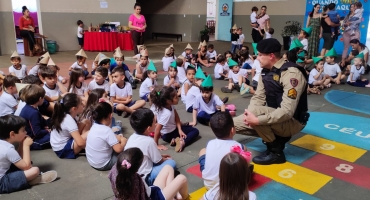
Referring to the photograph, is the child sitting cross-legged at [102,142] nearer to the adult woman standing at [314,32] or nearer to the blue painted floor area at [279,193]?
the blue painted floor area at [279,193]

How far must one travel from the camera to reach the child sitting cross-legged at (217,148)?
2521 mm

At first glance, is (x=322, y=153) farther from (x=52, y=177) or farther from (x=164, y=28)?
(x=164, y=28)

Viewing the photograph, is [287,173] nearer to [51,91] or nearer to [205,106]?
[205,106]

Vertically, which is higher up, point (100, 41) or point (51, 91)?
point (100, 41)

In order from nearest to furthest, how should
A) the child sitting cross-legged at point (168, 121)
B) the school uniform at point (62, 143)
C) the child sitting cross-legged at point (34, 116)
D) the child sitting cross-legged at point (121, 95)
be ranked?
the school uniform at point (62, 143), the child sitting cross-legged at point (34, 116), the child sitting cross-legged at point (168, 121), the child sitting cross-legged at point (121, 95)

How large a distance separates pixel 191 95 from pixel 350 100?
122 inches

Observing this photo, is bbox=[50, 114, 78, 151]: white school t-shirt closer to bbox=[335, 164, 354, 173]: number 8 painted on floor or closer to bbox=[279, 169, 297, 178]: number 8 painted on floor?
bbox=[279, 169, 297, 178]: number 8 painted on floor

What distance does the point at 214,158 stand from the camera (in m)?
2.53

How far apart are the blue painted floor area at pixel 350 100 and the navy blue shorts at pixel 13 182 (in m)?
A: 4.95

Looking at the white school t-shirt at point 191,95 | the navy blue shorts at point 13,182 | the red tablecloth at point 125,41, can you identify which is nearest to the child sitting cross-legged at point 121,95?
the white school t-shirt at point 191,95

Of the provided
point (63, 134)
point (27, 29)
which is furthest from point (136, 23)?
point (63, 134)

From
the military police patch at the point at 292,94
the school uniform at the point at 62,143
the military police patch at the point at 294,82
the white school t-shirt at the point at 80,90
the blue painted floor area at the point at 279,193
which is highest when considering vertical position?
the military police patch at the point at 294,82

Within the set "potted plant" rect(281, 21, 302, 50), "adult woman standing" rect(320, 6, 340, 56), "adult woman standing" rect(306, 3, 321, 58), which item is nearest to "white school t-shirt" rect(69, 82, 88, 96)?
"adult woman standing" rect(320, 6, 340, 56)

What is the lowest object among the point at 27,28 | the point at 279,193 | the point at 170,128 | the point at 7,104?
the point at 279,193
